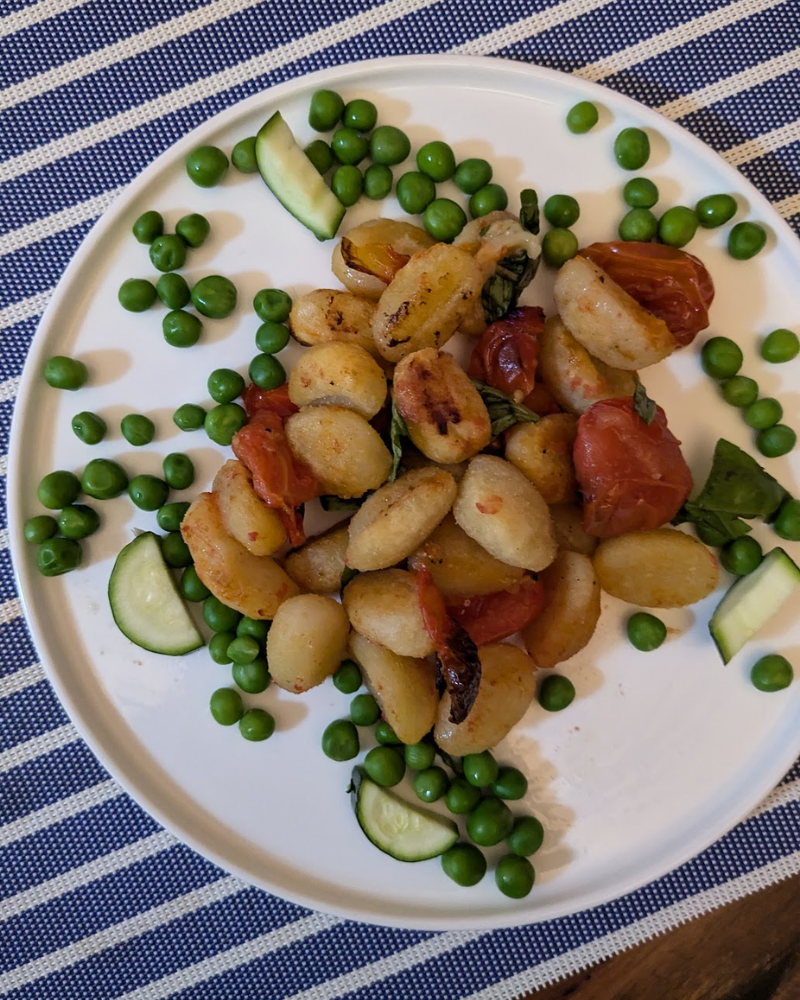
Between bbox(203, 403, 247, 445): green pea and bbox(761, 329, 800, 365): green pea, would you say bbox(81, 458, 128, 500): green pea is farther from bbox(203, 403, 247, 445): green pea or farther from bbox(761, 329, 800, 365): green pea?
bbox(761, 329, 800, 365): green pea

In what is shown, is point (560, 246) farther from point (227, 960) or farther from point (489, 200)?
point (227, 960)

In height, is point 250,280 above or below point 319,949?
above

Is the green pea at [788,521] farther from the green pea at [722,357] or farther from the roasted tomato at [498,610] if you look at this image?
the roasted tomato at [498,610]

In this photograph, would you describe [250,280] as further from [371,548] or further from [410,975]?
[410,975]

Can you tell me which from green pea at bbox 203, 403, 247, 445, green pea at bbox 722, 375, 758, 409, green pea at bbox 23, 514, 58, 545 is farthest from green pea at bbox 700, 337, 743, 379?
green pea at bbox 23, 514, 58, 545

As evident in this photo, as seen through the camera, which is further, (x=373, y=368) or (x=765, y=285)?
(x=765, y=285)

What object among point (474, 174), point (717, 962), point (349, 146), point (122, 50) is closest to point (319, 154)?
point (349, 146)

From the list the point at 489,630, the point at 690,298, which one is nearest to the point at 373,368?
the point at 489,630
